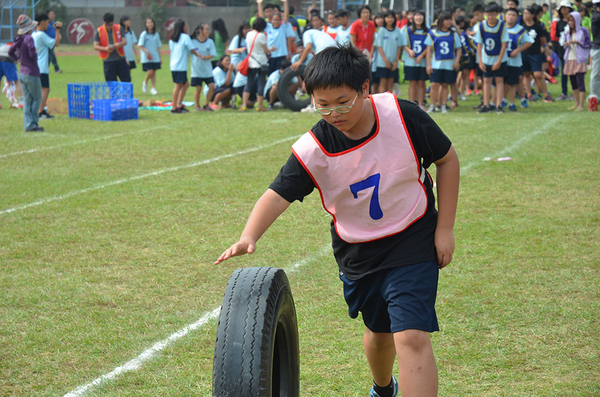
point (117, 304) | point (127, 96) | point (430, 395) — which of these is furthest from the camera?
point (127, 96)

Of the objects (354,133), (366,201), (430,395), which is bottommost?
(430,395)

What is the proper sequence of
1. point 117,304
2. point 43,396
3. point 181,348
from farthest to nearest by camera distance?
1. point 117,304
2. point 181,348
3. point 43,396

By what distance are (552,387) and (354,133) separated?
174cm

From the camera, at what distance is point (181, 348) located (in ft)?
13.2

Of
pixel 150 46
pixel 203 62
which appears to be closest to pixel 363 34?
pixel 203 62

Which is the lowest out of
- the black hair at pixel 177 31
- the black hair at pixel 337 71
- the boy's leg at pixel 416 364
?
the boy's leg at pixel 416 364

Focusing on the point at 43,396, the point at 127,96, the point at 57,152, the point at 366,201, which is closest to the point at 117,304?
the point at 43,396

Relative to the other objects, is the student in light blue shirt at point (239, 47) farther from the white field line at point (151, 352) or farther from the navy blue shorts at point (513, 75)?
the white field line at point (151, 352)

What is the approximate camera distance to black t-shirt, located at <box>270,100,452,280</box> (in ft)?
9.30

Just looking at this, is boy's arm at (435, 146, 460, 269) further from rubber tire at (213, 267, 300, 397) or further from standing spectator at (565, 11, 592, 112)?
standing spectator at (565, 11, 592, 112)

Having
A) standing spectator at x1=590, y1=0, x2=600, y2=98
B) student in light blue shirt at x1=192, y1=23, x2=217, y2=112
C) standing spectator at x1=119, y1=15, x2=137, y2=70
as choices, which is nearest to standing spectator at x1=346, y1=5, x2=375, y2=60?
student in light blue shirt at x1=192, y1=23, x2=217, y2=112

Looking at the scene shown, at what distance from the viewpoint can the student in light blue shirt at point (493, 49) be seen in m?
14.1

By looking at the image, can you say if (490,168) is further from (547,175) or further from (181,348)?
(181,348)

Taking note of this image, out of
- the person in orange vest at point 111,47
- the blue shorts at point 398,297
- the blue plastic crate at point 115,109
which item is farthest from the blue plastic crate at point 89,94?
the blue shorts at point 398,297
